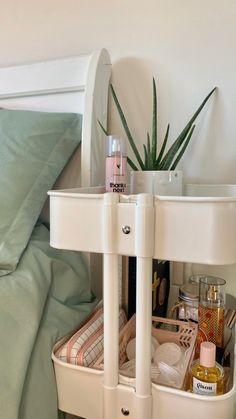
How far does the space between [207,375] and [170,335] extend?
14 centimetres

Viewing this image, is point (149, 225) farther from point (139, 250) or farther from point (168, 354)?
point (168, 354)

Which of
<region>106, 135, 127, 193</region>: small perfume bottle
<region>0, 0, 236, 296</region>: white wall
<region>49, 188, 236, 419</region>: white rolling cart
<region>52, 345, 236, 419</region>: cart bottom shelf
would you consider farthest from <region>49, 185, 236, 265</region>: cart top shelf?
<region>0, 0, 236, 296</region>: white wall

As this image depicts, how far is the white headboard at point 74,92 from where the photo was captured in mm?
760

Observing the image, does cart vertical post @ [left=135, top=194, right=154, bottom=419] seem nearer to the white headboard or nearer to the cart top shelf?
the cart top shelf

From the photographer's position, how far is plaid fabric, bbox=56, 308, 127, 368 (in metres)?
0.57

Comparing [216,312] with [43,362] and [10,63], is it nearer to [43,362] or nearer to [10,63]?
[43,362]

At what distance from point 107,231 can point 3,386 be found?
285 mm

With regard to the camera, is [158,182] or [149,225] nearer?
[149,225]

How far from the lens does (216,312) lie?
59 cm

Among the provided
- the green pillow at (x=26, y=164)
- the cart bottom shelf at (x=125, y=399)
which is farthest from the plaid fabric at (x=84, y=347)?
the green pillow at (x=26, y=164)

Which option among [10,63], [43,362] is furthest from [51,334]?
[10,63]

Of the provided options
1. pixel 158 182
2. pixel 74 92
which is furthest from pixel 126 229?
pixel 74 92

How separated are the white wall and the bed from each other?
8cm

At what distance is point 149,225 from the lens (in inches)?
18.4
